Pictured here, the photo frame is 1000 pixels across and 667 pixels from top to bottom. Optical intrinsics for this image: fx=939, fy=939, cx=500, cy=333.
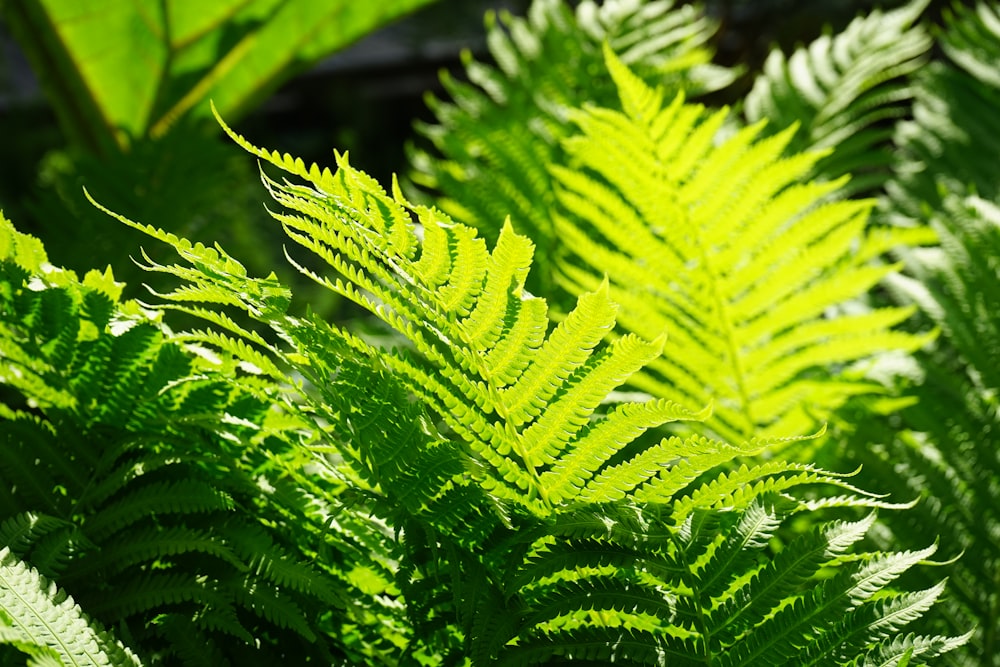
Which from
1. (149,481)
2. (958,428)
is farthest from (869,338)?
(149,481)

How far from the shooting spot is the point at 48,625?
0.34 meters

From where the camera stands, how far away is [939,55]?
2.15 meters

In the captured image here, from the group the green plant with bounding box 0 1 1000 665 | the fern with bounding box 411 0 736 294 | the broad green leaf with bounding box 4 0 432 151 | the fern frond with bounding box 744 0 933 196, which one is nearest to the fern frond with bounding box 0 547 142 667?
the green plant with bounding box 0 1 1000 665

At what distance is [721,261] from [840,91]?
47cm

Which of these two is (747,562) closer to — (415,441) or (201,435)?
(415,441)

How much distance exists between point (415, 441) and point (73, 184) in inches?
29.5

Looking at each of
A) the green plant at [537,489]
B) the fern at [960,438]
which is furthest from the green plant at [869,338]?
the green plant at [537,489]

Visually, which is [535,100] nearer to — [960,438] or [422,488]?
[960,438]

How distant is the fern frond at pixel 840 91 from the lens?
3.26 ft

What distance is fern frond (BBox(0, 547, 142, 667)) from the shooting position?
330mm

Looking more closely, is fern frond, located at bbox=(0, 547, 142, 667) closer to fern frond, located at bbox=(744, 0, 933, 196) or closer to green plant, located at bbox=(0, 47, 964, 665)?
green plant, located at bbox=(0, 47, 964, 665)

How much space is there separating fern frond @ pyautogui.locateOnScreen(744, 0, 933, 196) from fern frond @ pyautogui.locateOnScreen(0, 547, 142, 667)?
0.82 meters

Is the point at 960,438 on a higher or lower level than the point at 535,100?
lower

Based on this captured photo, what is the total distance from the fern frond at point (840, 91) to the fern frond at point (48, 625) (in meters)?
0.82
